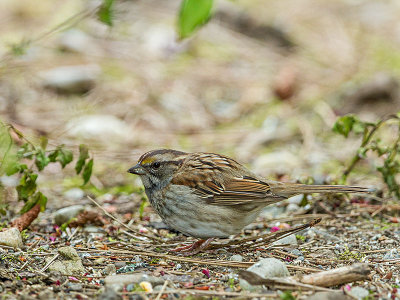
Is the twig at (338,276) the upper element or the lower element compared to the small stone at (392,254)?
upper

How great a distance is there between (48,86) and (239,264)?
16.0ft

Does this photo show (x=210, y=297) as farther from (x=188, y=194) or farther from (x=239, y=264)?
(x=188, y=194)

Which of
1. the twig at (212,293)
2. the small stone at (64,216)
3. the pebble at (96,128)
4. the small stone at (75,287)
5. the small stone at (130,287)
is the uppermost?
the twig at (212,293)

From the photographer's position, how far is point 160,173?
4.20 meters

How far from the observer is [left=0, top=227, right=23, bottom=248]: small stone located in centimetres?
375

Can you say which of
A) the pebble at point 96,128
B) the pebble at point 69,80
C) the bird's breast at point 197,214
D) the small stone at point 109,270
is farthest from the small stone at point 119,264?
the pebble at point 69,80

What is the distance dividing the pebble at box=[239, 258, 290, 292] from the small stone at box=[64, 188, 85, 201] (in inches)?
99.8

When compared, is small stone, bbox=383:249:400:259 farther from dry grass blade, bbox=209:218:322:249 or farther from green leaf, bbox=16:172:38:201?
green leaf, bbox=16:172:38:201

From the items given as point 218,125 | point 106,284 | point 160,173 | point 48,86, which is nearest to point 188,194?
point 160,173

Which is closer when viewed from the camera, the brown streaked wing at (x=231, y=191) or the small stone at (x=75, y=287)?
the small stone at (x=75, y=287)

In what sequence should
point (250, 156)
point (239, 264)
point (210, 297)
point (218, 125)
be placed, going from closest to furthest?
1. point (210, 297)
2. point (239, 264)
3. point (250, 156)
4. point (218, 125)

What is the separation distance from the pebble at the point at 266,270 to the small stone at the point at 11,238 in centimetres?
152

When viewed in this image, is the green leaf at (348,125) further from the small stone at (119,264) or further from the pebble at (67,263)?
the pebble at (67,263)

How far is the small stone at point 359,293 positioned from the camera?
3.00 m
